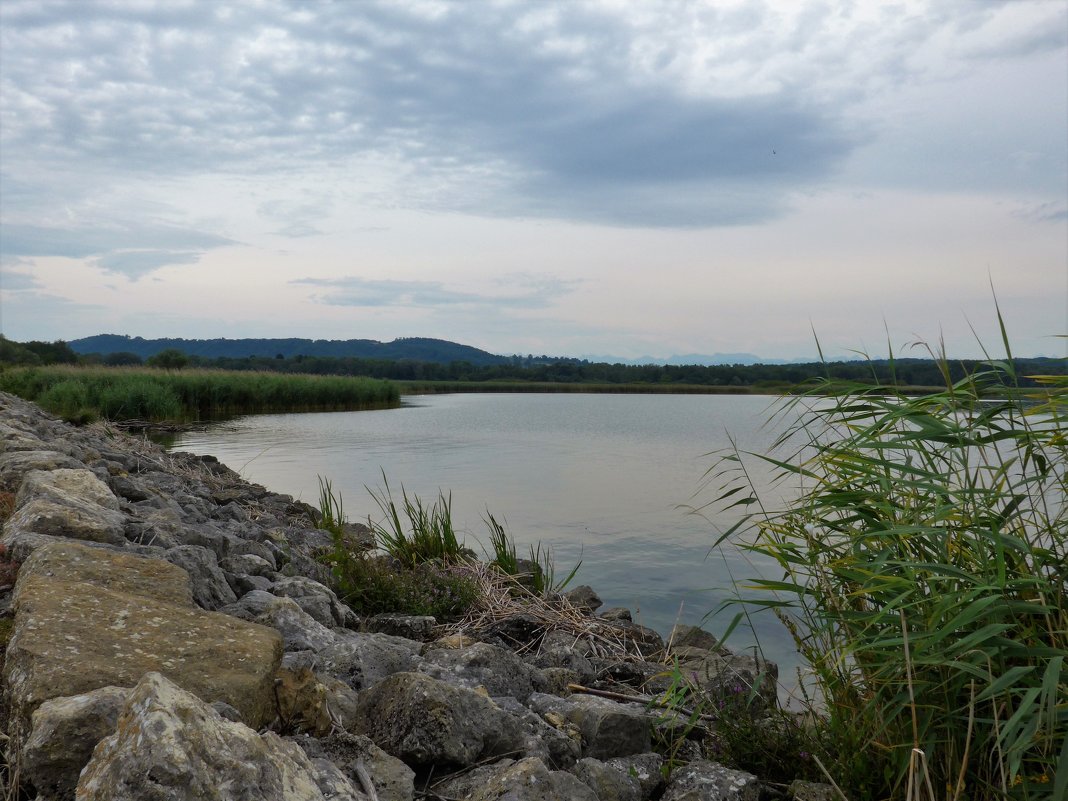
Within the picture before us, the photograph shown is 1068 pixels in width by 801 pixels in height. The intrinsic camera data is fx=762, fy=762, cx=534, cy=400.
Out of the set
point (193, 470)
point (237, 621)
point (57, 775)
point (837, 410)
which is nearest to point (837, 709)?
point (837, 410)

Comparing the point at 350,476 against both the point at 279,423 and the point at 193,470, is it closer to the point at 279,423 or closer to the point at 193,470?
the point at 193,470

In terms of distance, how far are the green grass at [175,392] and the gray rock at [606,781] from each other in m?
20.8

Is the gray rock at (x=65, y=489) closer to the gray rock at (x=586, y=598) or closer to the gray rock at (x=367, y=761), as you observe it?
the gray rock at (x=367, y=761)

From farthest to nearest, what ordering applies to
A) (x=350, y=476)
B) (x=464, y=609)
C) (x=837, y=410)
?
(x=350, y=476) → (x=464, y=609) → (x=837, y=410)

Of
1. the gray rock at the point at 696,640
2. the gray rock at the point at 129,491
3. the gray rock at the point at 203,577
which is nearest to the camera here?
the gray rock at the point at 203,577

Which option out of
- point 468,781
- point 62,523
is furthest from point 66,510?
point 468,781

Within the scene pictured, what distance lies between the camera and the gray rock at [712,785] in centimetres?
294

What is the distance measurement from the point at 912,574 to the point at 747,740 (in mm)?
1032

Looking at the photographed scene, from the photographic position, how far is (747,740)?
3.29m

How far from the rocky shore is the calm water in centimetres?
115

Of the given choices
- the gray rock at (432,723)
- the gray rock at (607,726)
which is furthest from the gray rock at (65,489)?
the gray rock at (607,726)

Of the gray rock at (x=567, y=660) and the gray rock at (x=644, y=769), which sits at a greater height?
the gray rock at (x=644, y=769)

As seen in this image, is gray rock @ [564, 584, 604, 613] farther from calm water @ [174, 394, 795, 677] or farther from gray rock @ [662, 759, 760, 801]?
gray rock @ [662, 759, 760, 801]

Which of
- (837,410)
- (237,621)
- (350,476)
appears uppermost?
(837,410)
